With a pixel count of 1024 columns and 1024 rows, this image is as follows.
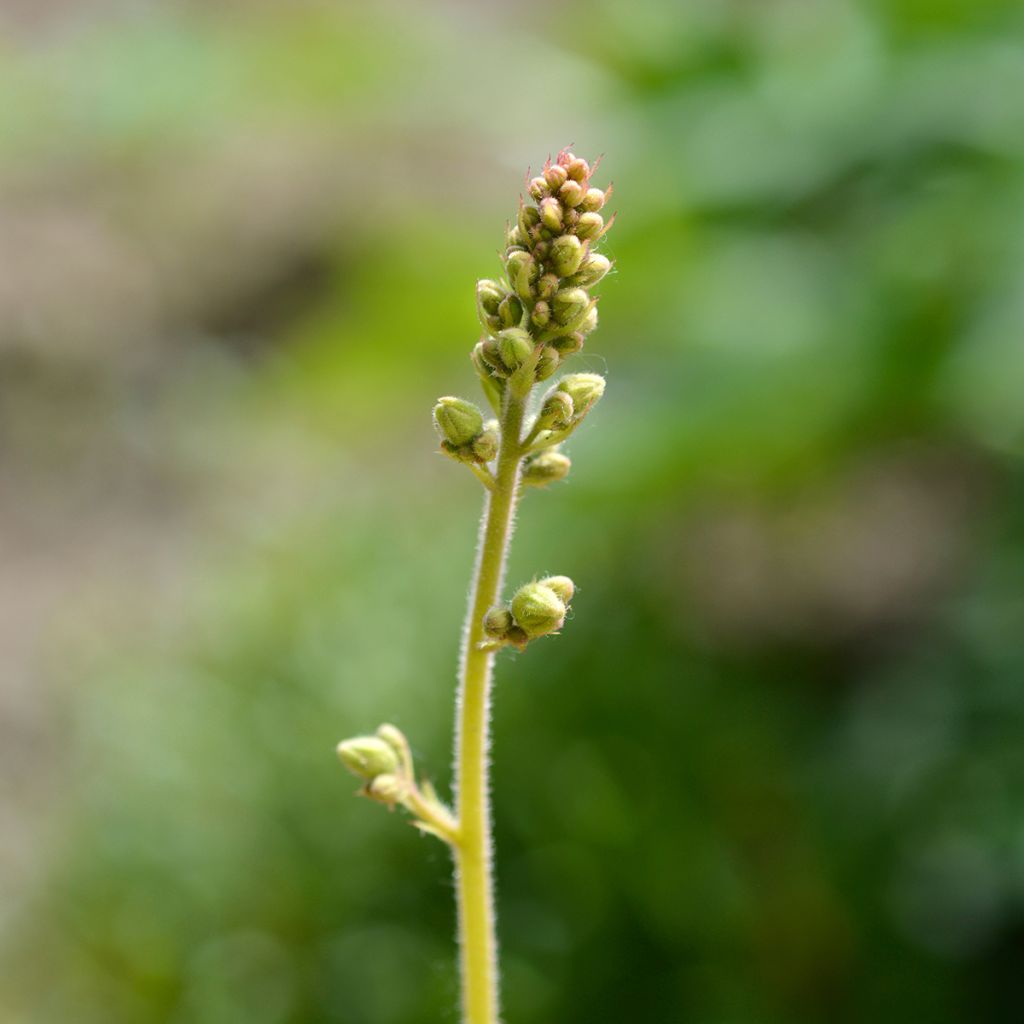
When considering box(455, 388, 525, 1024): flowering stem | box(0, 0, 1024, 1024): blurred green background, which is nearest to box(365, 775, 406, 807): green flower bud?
box(455, 388, 525, 1024): flowering stem

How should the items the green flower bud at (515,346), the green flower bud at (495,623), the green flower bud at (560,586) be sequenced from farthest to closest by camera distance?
the green flower bud at (560,586)
the green flower bud at (495,623)
the green flower bud at (515,346)

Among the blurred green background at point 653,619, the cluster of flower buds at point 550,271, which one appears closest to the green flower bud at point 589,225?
the cluster of flower buds at point 550,271

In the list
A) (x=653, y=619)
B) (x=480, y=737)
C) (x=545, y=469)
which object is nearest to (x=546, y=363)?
(x=545, y=469)

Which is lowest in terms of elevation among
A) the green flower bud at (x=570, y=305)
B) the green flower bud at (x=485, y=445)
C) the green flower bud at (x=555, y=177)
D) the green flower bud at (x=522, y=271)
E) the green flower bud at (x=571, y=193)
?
the green flower bud at (x=485, y=445)

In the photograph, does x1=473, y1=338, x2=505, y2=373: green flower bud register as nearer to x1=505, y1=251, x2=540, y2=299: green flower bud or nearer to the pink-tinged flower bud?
x1=505, y1=251, x2=540, y2=299: green flower bud

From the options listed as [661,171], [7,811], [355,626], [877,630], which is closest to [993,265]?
[661,171]

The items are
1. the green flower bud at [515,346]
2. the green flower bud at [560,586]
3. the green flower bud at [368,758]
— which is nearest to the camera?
the green flower bud at [515,346]

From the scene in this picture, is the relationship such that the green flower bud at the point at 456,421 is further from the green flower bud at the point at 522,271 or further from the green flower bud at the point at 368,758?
the green flower bud at the point at 368,758

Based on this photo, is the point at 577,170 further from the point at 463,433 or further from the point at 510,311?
the point at 463,433

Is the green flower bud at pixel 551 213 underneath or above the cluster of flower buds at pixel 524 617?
above

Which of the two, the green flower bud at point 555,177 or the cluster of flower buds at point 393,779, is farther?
the cluster of flower buds at point 393,779
